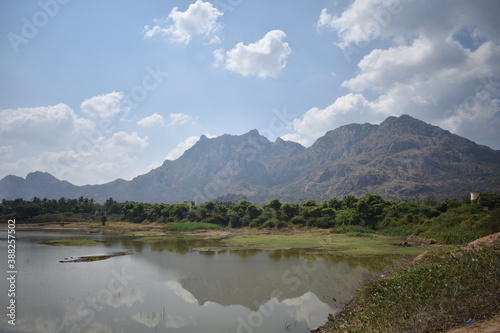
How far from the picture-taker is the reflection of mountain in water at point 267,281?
16.4 metres

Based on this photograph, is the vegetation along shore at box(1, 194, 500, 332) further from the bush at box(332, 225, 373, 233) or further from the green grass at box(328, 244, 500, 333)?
the bush at box(332, 225, 373, 233)

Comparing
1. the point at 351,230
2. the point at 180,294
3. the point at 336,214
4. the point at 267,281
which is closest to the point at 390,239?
the point at 351,230

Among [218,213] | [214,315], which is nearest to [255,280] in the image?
[214,315]

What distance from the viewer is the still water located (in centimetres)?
1259

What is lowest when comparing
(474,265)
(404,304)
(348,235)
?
(348,235)

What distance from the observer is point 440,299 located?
8.80 meters

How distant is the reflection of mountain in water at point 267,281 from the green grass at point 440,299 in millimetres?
5690

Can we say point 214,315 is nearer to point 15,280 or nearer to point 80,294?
point 80,294

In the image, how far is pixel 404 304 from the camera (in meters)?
9.63

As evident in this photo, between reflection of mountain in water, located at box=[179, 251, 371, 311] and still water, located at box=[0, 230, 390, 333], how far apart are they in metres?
0.06

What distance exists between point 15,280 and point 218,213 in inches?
2650

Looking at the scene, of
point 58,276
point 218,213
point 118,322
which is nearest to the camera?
point 118,322

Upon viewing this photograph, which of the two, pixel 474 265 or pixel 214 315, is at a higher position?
pixel 474 265

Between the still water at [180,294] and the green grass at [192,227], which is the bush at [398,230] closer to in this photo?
the still water at [180,294]
